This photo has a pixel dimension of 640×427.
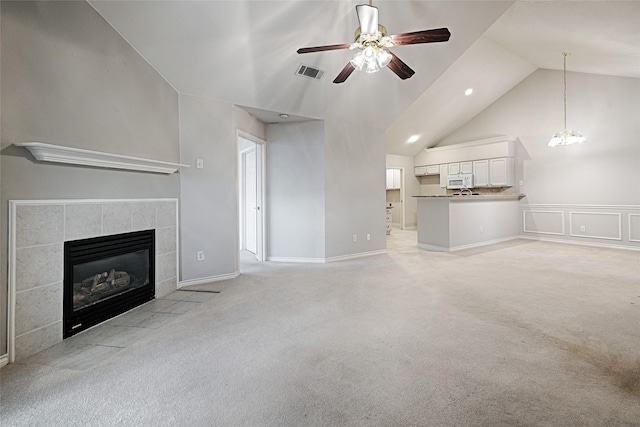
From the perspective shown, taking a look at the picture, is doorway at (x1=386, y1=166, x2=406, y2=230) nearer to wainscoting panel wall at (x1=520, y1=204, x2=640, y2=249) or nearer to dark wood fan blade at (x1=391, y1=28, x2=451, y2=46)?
wainscoting panel wall at (x1=520, y1=204, x2=640, y2=249)

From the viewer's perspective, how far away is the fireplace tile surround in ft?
6.54

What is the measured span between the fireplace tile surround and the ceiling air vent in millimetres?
2638

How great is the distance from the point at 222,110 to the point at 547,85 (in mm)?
7521

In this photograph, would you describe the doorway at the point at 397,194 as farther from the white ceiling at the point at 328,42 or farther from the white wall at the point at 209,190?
the white wall at the point at 209,190

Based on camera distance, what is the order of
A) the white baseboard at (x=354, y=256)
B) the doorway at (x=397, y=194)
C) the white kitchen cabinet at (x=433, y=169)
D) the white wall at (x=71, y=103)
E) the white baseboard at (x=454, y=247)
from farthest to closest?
the doorway at (x=397, y=194) → the white kitchen cabinet at (x=433, y=169) → the white baseboard at (x=454, y=247) → the white baseboard at (x=354, y=256) → the white wall at (x=71, y=103)

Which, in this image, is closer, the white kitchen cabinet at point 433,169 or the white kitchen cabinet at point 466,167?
the white kitchen cabinet at point 466,167

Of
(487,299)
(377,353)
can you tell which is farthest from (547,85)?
(377,353)

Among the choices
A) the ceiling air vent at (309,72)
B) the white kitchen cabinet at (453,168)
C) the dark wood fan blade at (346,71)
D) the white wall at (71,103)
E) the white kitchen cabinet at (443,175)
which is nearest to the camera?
the white wall at (71,103)

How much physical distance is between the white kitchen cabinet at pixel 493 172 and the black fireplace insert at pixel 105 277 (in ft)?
26.2

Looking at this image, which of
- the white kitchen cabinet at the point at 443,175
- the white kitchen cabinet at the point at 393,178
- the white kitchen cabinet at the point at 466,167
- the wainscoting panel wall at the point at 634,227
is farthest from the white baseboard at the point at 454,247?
the white kitchen cabinet at the point at 393,178

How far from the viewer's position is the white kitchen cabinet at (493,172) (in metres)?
7.55

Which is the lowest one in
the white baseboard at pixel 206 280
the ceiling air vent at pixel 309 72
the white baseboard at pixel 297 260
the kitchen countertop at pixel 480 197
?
the white baseboard at pixel 206 280

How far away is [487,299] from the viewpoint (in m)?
3.09

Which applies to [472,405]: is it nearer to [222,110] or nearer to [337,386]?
[337,386]
